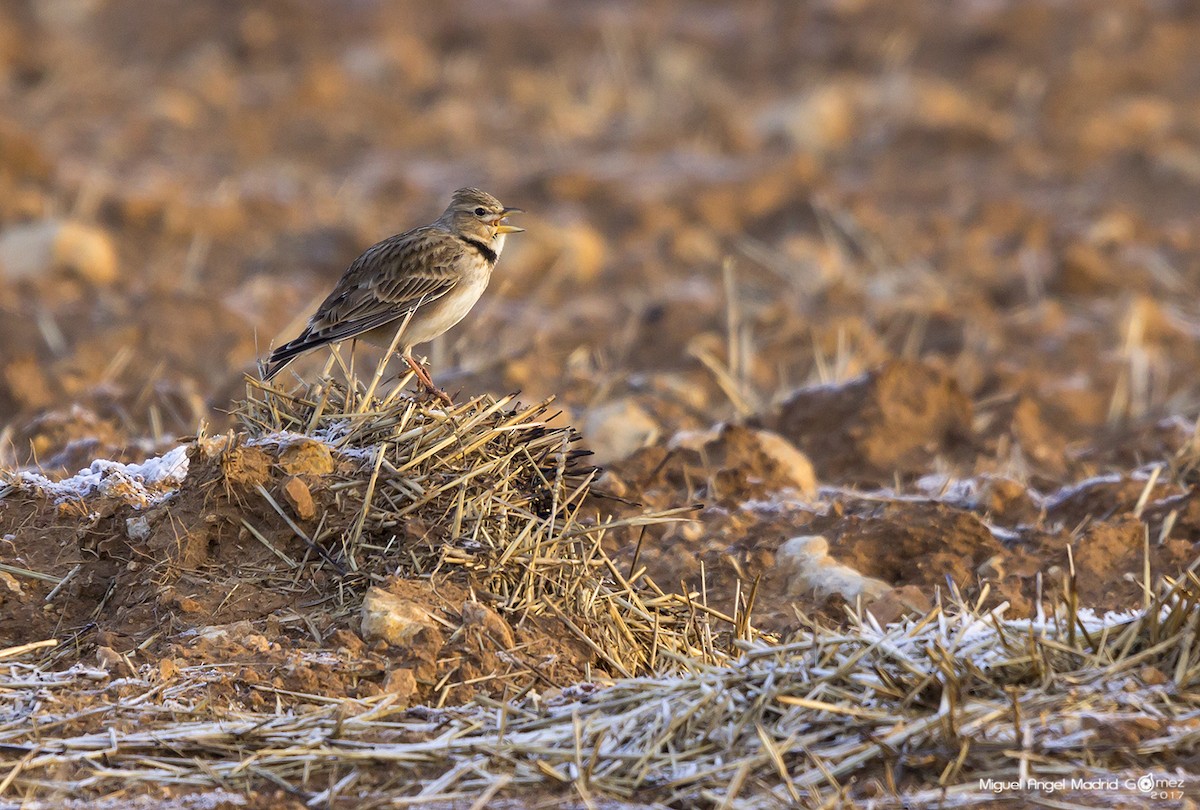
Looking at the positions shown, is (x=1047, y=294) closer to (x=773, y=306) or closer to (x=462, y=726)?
(x=773, y=306)

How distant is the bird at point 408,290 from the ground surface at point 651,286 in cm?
49

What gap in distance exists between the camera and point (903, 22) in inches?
739

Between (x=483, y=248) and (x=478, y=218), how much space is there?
0.19 meters

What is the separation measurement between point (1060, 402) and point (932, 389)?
1402 mm

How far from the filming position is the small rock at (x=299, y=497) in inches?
186

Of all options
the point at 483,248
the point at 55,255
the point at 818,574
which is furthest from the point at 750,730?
the point at 55,255

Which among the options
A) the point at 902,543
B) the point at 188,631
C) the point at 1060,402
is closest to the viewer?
the point at 188,631

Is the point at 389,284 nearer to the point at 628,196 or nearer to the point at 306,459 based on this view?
the point at 306,459

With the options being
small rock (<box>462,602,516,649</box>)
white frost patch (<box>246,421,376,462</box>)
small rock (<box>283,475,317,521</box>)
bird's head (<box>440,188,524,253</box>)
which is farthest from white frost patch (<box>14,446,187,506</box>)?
bird's head (<box>440,188,524,253</box>)

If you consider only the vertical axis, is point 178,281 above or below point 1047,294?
above

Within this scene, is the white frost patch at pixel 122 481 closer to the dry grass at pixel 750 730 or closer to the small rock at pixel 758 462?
the dry grass at pixel 750 730

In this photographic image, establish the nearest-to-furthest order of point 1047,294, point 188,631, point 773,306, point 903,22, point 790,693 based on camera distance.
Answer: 1. point 790,693
2. point 188,631
3. point 773,306
4. point 1047,294
5. point 903,22

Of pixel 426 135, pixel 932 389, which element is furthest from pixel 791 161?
pixel 932 389

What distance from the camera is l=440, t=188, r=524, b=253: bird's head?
23.3 feet
